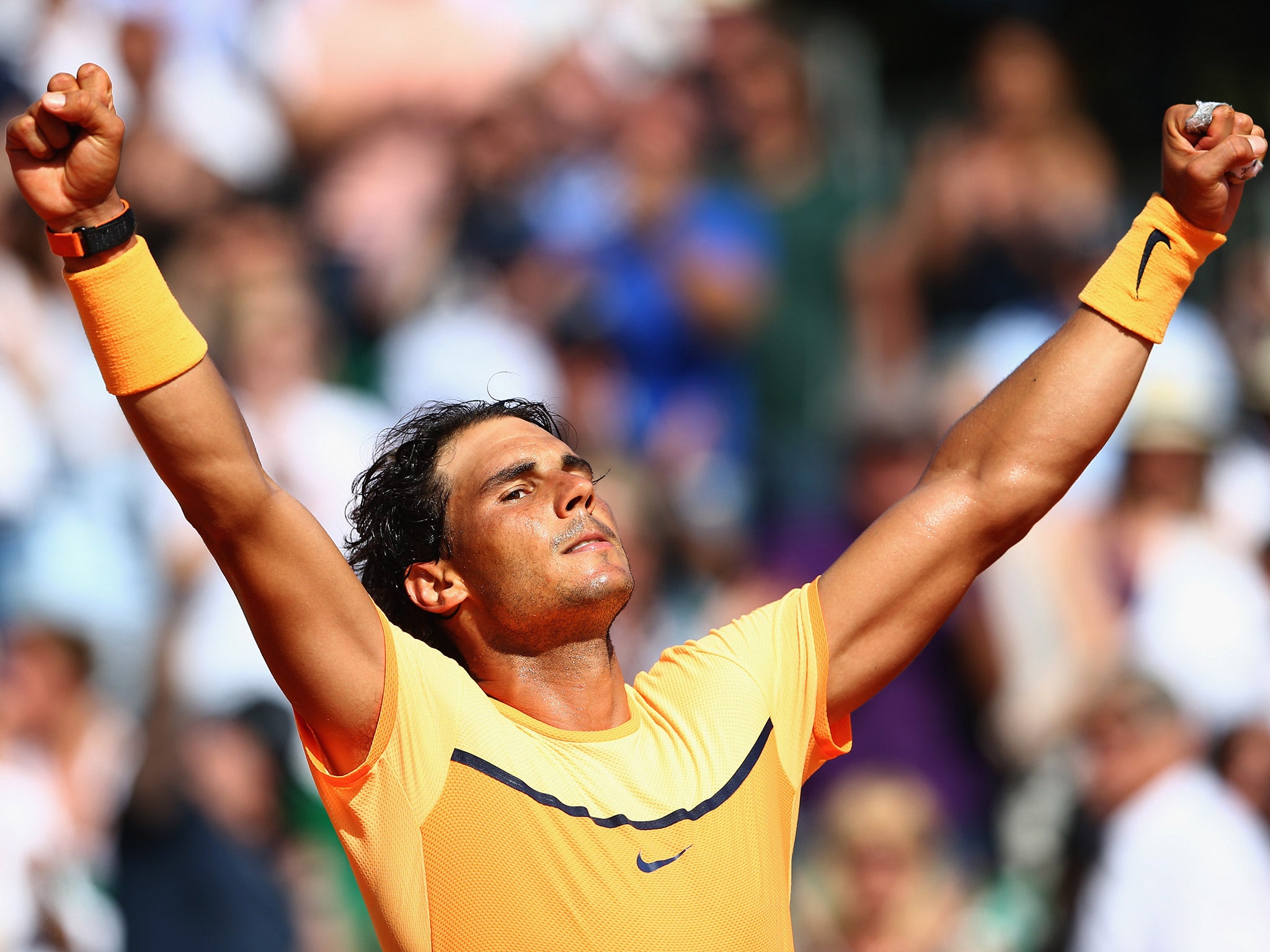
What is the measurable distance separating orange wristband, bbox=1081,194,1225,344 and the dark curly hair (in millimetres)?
1101

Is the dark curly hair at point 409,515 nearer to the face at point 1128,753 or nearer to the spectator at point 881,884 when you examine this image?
the spectator at point 881,884

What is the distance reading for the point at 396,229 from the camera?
8.09 meters

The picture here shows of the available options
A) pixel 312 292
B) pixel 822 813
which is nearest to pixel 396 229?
pixel 312 292

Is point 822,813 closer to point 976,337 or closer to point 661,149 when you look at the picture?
point 976,337

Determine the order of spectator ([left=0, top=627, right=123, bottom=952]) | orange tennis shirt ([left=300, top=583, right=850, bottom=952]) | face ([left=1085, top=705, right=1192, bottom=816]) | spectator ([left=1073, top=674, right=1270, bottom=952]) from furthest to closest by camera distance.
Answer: spectator ([left=0, top=627, right=123, bottom=952]) → face ([left=1085, top=705, right=1192, bottom=816]) → spectator ([left=1073, top=674, right=1270, bottom=952]) → orange tennis shirt ([left=300, top=583, right=850, bottom=952])

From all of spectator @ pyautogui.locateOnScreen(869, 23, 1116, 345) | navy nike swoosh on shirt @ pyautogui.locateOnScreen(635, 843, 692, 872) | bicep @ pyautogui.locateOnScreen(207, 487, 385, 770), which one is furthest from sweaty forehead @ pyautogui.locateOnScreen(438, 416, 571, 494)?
spectator @ pyautogui.locateOnScreen(869, 23, 1116, 345)

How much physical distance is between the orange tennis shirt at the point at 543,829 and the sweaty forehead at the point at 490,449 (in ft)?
1.35

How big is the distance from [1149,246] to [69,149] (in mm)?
1918

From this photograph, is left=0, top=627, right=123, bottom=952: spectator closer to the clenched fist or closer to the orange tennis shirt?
the orange tennis shirt

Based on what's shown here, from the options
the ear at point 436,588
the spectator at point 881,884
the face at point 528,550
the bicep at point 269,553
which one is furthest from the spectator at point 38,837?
the bicep at point 269,553

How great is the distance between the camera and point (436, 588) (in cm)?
301

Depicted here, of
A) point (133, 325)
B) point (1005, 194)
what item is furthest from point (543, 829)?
point (1005, 194)

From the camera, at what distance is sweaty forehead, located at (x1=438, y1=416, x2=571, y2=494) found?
119 inches

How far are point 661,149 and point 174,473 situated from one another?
6.04 m
